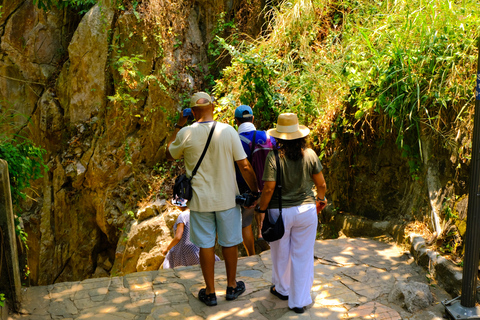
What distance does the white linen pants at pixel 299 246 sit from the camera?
3.67 m

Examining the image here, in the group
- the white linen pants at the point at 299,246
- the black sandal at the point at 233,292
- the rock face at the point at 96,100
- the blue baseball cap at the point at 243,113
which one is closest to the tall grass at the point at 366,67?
the rock face at the point at 96,100

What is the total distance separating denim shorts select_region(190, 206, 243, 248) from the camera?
3.83 meters

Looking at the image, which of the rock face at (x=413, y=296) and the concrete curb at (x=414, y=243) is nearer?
the rock face at (x=413, y=296)

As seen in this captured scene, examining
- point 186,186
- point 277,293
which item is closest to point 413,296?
point 277,293

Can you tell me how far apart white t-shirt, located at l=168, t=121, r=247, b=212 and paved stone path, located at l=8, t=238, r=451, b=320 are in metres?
1.05

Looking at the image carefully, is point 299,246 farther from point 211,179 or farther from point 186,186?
point 186,186

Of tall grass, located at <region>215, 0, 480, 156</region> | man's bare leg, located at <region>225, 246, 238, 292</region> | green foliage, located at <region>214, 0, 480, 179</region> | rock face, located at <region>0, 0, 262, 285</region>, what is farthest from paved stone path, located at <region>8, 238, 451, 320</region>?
rock face, located at <region>0, 0, 262, 285</region>

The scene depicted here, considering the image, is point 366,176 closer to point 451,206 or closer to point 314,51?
point 451,206

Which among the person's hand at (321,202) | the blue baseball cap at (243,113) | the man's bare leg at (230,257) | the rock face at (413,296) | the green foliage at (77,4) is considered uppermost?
the green foliage at (77,4)

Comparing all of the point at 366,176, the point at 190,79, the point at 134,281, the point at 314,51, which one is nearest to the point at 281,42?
the point at 314,51

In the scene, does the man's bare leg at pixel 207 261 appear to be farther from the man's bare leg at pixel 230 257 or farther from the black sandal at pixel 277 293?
the black sandal at pixel 277 293

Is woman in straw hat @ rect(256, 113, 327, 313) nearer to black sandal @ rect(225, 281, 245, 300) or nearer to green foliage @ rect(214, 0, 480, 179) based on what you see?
black sandal @ rect(225, 281, 245, 300)

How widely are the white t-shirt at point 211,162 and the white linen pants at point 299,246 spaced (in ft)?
1.68

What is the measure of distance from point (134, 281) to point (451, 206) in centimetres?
366
